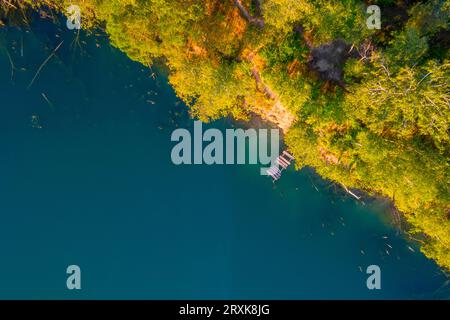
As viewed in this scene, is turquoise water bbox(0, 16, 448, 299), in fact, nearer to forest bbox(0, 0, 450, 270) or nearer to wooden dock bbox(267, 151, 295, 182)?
wooden dock bbox(267, 151, 295, 182)

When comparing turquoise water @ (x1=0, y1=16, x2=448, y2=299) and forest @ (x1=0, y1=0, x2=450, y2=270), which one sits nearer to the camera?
forest @ (x1=0, y1=0, x2=450, y2=270)

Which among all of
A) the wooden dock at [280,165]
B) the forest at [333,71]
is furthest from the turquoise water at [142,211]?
the forest at [333,71]

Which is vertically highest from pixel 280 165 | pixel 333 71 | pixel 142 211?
pixel 333 71

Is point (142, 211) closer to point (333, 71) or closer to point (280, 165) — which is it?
point (280, 165)

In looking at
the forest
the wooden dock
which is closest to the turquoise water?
the wooden dock

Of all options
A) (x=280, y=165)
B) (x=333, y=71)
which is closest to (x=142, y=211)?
(x=280, y=165)

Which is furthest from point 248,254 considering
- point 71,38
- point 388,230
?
point 71,38

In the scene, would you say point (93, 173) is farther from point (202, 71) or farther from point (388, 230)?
point (388, 230)
